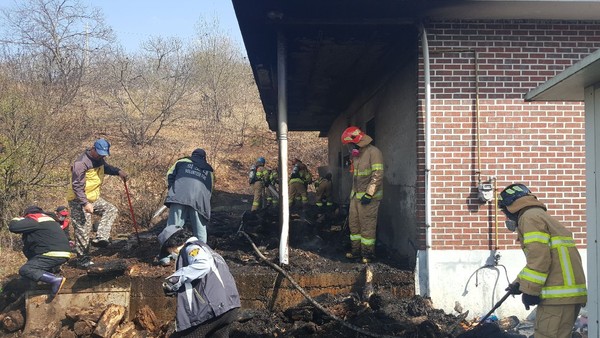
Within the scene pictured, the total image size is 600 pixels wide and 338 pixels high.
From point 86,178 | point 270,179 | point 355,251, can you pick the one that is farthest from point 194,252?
point 270,179

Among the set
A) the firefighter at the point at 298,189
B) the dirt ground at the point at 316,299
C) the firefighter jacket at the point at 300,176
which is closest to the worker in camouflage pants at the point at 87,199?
the dirt ground at the point at 316,299

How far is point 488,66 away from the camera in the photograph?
6.12 m

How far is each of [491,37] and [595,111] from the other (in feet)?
9.40

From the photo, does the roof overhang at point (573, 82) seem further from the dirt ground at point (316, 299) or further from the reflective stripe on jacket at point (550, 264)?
the dirt ground at point (316, 299)

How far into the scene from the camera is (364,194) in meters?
6.72

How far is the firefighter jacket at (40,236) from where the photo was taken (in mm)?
6160

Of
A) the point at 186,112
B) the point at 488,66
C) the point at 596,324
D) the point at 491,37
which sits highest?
the point at 186,112

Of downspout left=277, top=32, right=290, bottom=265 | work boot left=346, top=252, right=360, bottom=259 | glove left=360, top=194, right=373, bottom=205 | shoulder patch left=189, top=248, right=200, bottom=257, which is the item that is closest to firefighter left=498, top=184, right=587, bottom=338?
shoulder patch left=189, top=248, right=200, bottom=257

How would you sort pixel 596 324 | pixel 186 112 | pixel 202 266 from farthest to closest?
pixel 186 112 < pixel 202 266 < pixel 596 324

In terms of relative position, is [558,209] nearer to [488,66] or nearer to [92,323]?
[488,66]

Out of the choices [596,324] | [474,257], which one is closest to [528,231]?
[596,324]

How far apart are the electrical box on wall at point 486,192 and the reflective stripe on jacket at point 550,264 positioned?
88.8 inches

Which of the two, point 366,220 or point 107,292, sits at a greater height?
point 366,220

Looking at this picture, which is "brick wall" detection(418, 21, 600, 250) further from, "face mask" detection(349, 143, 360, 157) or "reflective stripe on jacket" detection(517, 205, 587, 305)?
"reflective stripe on jacket" detection(517, 205, 587, 305)
